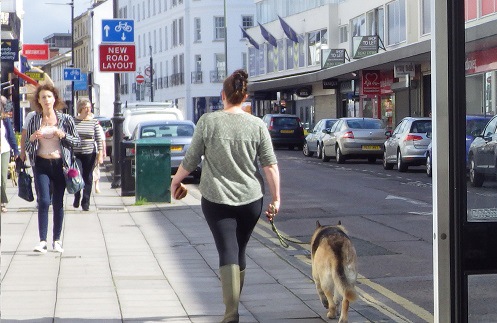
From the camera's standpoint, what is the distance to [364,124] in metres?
34.8

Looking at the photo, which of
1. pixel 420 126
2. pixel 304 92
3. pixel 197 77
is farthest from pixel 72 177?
pixel 197 77

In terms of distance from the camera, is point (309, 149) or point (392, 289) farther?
point (309, 149)

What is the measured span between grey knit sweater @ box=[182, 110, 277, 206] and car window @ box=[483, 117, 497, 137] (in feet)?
8.94

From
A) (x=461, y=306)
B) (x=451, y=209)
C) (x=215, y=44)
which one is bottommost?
(x=461, y=306)

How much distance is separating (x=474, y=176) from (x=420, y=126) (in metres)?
24.8

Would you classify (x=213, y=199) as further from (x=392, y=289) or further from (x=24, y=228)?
(x=24, y=228)

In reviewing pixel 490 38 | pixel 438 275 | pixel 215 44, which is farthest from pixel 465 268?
pixel 215 44

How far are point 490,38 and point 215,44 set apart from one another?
81.3 meters

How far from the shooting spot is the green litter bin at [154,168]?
1838cm

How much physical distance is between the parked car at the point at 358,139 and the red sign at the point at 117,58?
44.8 feet

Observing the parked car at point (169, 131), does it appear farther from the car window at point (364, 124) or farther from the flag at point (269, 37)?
the flag at point (269, 37)

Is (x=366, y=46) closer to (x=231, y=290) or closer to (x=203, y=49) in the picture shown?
(x=203, y=49)

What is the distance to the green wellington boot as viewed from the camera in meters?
7.18

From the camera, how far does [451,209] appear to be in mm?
4484
